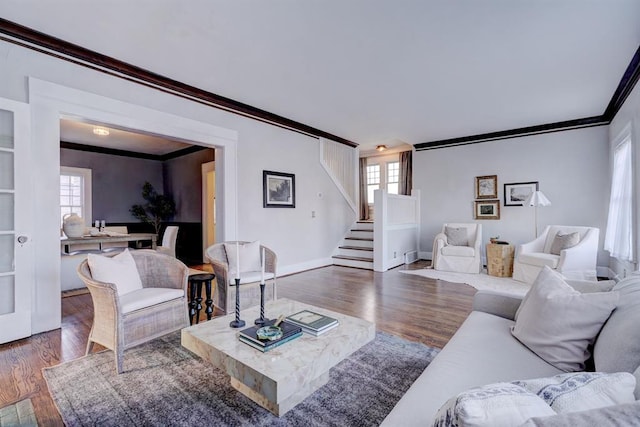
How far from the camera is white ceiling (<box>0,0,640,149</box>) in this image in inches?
95.2

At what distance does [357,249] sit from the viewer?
6453 mm

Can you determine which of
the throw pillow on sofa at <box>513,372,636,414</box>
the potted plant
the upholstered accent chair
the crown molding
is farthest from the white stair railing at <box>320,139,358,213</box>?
the throw pillow on sofa at <box>513,372,636,414</box>

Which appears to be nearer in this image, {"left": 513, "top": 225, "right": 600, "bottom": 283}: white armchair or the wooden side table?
{"left": 513, "top": 225, "right": 600, "bottom": 283}: white armchair

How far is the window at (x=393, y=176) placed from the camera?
829 centimetres

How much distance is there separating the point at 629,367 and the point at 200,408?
194cm

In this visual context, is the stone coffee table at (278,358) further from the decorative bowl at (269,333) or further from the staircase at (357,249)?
the staircase at (357,249)

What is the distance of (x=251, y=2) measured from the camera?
234 centimetres

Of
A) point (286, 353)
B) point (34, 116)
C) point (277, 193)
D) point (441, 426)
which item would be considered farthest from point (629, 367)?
point (277, 193)

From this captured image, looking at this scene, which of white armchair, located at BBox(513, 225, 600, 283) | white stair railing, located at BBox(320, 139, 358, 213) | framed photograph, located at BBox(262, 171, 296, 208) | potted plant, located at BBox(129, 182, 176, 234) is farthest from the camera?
potted plant, located at BBox(129, 182, 176, 234)

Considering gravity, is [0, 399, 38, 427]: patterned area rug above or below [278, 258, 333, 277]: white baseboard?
below

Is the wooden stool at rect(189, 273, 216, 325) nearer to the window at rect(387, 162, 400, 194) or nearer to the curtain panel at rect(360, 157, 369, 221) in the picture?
the curtain panel at rect(360, 157, 369, 221)

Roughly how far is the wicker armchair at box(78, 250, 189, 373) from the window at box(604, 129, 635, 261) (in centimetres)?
503

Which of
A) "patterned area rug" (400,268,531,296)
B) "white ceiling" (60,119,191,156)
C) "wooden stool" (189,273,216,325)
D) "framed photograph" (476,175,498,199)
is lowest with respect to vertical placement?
"patterned area rug" (400,268,531,296)

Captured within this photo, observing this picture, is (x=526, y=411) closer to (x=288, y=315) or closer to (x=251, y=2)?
(x=288, y=315)
